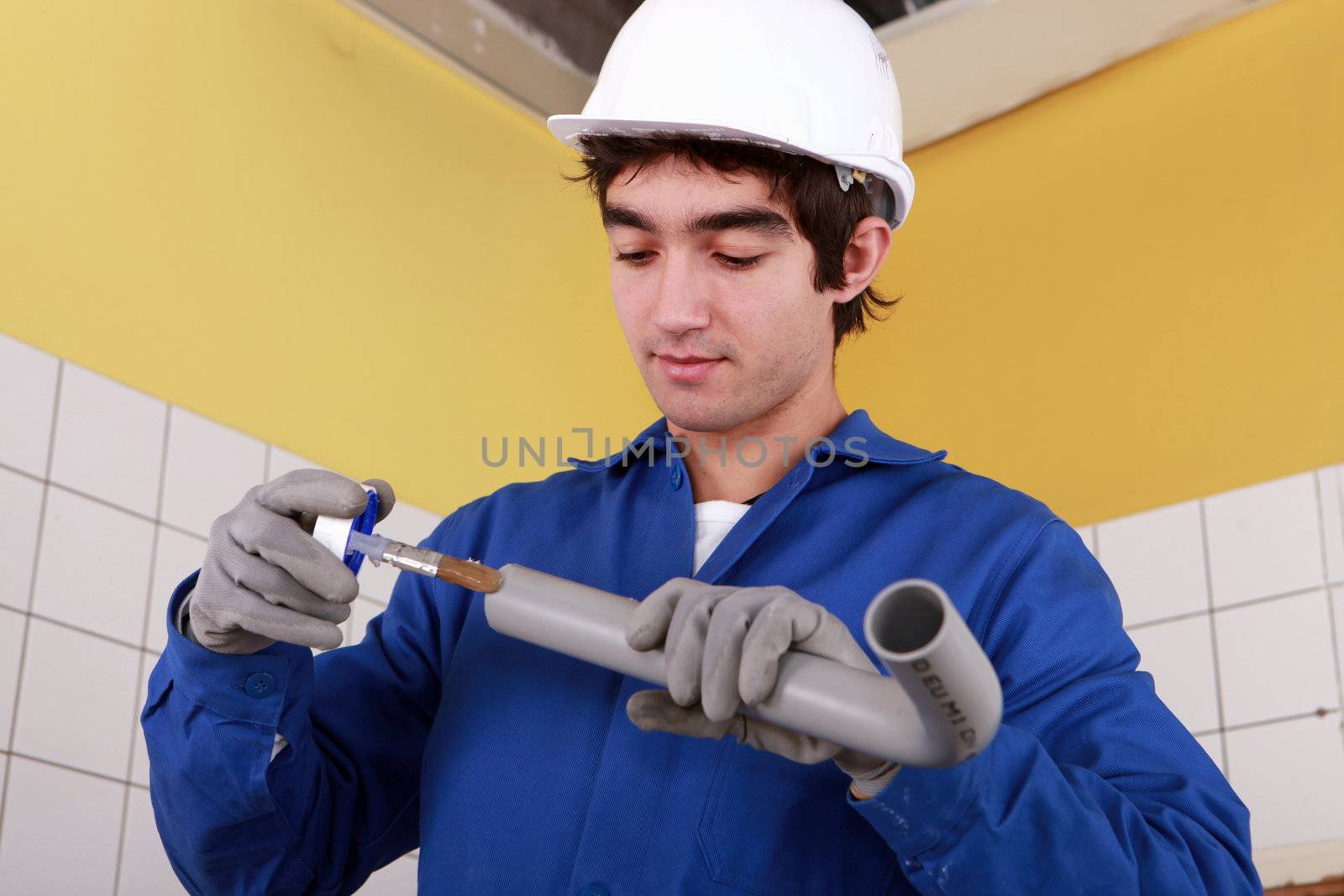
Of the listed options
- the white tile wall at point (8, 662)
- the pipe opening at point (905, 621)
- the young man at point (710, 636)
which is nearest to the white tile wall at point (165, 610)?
the white tile wall at point (8, 662)

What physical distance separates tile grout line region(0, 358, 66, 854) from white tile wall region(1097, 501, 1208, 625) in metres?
1.52

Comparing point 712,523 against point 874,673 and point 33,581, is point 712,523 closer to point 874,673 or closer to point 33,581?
point 874,673

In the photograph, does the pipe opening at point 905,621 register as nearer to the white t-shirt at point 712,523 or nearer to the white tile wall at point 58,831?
the white t-shirt at point 712,523

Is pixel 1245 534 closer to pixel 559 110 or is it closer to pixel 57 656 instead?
pixel 559 110

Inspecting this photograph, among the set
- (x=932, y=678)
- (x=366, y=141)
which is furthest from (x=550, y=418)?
(x=932, y=678)

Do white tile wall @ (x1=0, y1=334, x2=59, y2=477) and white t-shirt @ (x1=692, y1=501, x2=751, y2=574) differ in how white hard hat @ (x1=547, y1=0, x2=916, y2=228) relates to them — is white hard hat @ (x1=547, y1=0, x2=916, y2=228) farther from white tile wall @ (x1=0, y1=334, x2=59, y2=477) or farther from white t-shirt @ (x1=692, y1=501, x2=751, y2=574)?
white tile wall @ (x1=0, y1=334, x2=59, y2=477)

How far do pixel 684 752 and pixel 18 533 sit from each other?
1075mm

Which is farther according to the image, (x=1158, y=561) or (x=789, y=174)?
(x=1158, y=561)

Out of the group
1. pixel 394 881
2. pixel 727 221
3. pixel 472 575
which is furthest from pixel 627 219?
pixel 394 881

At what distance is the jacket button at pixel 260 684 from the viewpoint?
3.84ft

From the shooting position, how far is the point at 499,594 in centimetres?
109

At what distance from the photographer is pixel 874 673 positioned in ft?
3.01

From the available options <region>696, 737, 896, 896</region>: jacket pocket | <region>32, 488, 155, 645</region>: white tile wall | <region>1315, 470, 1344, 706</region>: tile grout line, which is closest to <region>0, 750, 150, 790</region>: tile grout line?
<region>32, 488, 155, 645</region>: white tile wall

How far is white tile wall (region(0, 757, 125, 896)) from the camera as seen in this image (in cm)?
183
